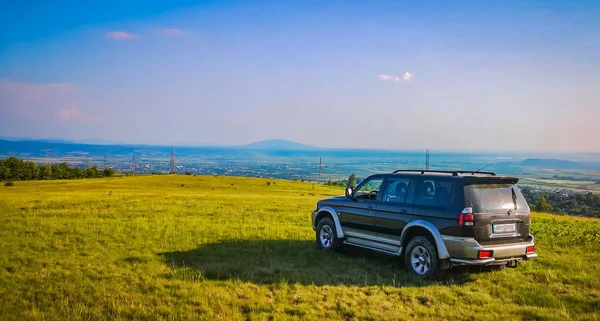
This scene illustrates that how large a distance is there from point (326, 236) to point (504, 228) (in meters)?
4.82

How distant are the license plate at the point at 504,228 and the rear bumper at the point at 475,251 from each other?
282 mm

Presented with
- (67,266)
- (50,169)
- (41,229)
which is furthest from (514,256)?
(50,169)

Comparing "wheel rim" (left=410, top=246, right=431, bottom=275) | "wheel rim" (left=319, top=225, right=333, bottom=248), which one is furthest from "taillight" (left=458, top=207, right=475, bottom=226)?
"wheel rim" (left=319, top=225, right=333, bottom=248)

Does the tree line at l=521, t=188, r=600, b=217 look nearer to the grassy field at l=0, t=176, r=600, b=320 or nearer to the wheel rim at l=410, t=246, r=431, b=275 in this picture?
the grassy field at l=0, t=176, r=600, b=320

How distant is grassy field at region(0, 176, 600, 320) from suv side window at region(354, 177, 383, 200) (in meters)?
1.57

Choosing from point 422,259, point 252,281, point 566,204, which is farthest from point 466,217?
point 566,204

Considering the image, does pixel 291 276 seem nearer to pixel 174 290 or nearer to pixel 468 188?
pixel 174 290

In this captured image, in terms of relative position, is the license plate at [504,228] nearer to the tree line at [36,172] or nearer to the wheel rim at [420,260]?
the wheel rim at [420,260]

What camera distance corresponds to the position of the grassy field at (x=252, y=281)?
7.41m

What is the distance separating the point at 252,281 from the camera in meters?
9.25

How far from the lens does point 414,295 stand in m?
8.35

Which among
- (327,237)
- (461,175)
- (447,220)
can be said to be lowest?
(327,237)

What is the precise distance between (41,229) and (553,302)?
50.3ft

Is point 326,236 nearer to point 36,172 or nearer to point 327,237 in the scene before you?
point 327,237
